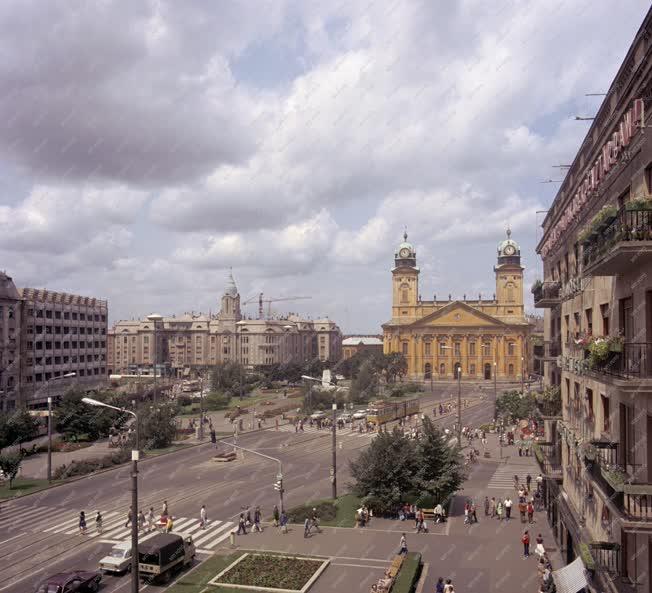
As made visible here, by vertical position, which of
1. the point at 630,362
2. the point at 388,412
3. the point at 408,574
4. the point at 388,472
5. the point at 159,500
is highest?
the point at 630,362

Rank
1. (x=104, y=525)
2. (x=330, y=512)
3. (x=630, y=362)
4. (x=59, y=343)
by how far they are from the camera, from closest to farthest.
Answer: (x=630, y=362), (x=104, y=525), (x=330, y=512), (x=59, y=343)

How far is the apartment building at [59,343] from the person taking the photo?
259 ft

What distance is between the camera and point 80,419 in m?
59.8

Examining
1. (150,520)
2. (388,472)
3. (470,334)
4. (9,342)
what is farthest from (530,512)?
(470,334)

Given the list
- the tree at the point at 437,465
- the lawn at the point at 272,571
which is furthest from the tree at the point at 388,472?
the lawn at the point at 272,571

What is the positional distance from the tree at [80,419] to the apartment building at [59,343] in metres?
9.83

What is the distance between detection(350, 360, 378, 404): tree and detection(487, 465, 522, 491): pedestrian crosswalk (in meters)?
43.6

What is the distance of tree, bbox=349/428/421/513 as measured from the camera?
33906 millimetres

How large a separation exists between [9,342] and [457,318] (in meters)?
88.5

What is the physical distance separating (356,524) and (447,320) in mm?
104674

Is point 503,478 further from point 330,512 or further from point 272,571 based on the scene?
point 272,571

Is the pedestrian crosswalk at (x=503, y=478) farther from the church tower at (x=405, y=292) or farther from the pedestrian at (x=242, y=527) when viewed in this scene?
the church tower at (x=405, y=292)

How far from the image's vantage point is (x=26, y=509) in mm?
36625

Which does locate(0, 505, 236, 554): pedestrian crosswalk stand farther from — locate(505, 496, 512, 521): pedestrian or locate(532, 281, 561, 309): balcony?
locate(532, 281, 561, 309): balcony
